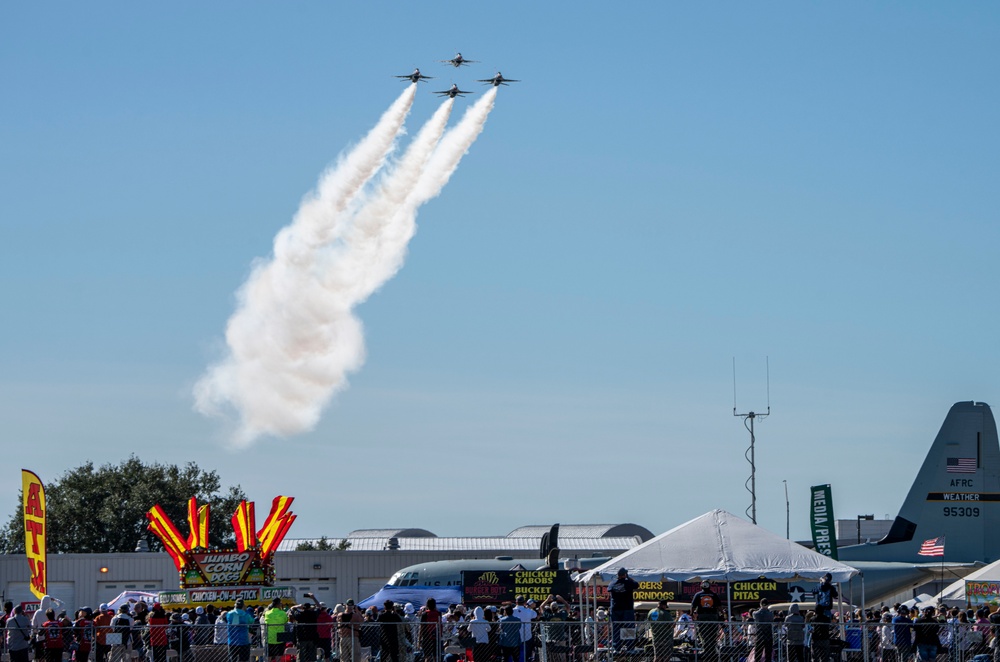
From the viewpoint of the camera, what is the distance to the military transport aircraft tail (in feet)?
152

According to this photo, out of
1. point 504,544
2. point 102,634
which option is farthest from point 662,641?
point 504,544

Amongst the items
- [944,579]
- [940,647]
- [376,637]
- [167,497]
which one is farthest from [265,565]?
[167,497]

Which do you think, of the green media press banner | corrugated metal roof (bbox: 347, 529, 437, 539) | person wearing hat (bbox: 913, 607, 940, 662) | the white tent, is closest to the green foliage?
corrugated metal roof (bbox: 347, 529, 437, 539)

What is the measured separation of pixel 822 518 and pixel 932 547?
5094 millimetres

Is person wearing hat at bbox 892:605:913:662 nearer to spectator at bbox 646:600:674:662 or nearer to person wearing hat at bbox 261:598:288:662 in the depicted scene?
spectator at bbox 646:600:674:662

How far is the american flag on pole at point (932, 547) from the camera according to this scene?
146ft

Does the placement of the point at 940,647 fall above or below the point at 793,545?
below

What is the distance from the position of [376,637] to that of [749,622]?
711cm

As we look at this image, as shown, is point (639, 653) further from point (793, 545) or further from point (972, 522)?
point (972, 522)

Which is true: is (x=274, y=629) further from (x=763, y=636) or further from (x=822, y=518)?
(x=822, y=518)

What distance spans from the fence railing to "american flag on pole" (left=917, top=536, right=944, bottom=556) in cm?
1887

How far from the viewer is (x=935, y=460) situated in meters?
47.8

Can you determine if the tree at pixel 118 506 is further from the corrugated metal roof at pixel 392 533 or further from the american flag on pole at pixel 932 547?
the american flag on pole at pixel 932 547

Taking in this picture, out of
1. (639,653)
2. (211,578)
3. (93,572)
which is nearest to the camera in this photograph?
(639,653)
